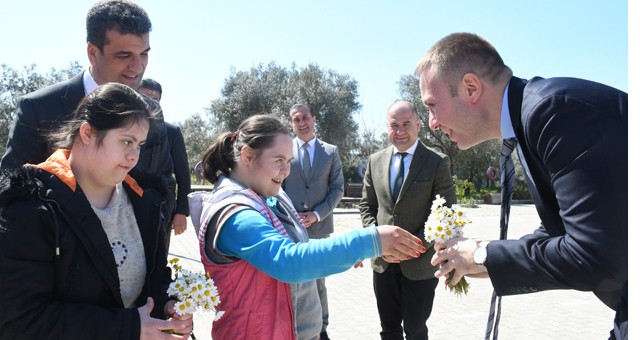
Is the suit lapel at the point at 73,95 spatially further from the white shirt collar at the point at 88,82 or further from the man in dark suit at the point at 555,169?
the man in dark suit at the point at 555,169

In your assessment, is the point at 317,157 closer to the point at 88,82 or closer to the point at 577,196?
the point at 88,82

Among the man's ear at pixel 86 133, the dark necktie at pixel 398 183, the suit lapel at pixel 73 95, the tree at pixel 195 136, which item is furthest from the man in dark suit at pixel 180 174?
the tree at pixel 195 136

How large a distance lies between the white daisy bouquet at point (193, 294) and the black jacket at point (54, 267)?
0.66ft

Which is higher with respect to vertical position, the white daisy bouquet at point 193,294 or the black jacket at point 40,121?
the black jacket at point 40,121

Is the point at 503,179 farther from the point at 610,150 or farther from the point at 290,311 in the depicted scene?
the point at 290,311

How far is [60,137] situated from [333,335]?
448cm

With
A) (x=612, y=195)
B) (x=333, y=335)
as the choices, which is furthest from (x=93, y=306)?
(x=333, y=335)

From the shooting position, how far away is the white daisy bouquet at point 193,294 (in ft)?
7.09

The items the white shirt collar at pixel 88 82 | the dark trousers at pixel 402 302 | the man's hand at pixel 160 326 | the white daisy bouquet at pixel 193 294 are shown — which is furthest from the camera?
the dark trousers at pixel 402 302

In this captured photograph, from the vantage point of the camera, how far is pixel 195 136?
40531mm

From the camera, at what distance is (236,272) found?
248 cm

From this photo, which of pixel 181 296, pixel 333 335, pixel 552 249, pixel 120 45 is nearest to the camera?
pixel 552 249

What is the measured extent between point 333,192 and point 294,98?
26.4 meters

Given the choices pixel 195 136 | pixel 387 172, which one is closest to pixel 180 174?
pixel 387 172
